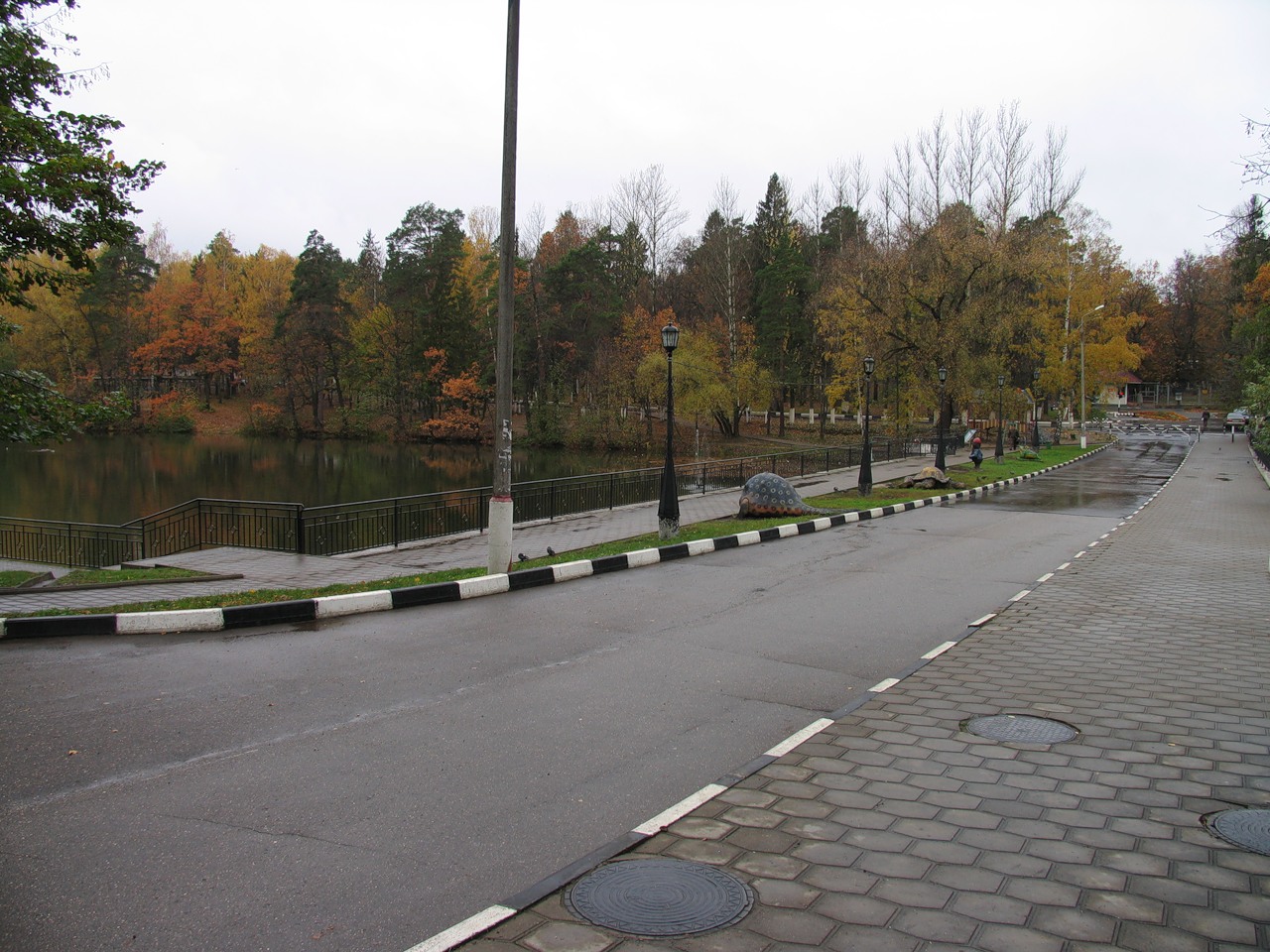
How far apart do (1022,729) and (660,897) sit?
3029mm

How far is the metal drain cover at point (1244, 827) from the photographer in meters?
3.54

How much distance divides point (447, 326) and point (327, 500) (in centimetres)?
2487

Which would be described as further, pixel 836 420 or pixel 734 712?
pixel 836 420

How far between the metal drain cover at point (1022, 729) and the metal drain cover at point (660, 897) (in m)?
2.49

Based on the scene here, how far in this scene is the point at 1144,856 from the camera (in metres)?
3.42

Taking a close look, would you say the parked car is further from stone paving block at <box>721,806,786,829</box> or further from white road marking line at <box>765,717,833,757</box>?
stone paving block at <box>721,806,786,829</box>

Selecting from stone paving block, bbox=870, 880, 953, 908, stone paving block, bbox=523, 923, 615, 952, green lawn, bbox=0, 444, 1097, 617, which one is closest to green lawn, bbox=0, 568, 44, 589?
green lawn, bbox=0, 444, 1097, 617

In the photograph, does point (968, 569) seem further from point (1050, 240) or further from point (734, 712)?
point (1050, 240)

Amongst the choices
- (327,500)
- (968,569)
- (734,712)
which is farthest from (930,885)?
(327,500)

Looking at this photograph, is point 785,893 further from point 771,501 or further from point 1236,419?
point 1236,419

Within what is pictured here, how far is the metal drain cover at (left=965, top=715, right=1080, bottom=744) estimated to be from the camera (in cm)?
492

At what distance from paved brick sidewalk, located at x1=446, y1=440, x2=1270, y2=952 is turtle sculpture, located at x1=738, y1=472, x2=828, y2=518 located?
1064 centimetres

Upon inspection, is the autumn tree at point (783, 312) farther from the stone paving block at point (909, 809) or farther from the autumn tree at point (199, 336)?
the stone paving block at point (909, 809)

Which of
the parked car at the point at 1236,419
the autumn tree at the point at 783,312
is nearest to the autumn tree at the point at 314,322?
the autumn tree at the point at 783,312
